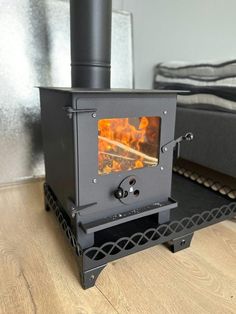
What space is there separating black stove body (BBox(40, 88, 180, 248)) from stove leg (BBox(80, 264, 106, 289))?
73 millimetres

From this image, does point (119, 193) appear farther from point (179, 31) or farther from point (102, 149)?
point (179, 31)

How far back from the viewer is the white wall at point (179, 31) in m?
1.41

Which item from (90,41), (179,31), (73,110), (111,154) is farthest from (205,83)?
(73,110)

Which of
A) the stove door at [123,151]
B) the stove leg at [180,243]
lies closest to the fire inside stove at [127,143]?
the stove door at [123,151]

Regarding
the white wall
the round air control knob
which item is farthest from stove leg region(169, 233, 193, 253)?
the white wall

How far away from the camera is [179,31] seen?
63.3 inches

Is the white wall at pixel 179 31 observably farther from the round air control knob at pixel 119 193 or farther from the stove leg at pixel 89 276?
the stove leg at pixel 89 276

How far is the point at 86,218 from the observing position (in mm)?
736

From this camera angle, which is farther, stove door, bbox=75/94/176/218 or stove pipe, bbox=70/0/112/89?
stove pipe, bbox=70/0/112/89

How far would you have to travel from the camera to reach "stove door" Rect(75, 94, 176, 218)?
69 centimetres

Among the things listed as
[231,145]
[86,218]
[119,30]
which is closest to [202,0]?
[119,30]

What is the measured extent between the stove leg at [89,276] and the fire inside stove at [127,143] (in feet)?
0.89

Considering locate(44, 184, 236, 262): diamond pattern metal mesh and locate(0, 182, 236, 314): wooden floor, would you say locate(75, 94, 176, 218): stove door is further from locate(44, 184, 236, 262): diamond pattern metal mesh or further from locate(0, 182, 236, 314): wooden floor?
locate(0, 182, 236, 314): wooden floor

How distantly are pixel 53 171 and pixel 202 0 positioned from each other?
1.31 metres
